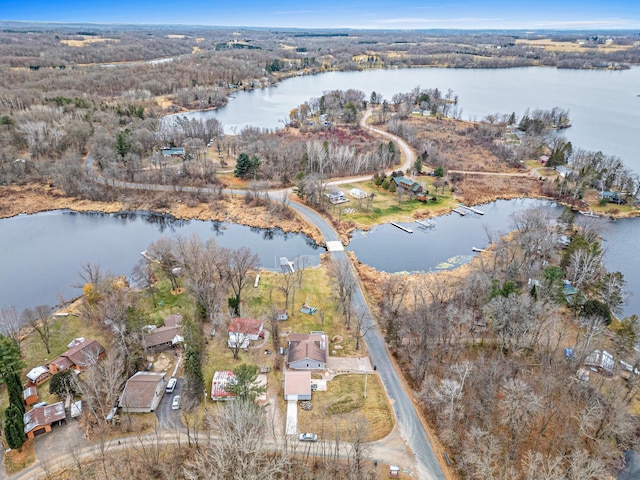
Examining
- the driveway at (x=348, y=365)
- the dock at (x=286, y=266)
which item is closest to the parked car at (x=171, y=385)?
the driveway at (x=348, y=365)

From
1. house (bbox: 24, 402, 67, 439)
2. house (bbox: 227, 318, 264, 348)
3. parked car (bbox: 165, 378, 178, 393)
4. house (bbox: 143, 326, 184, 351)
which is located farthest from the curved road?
house (bbox: 24, 402, 67, 439)

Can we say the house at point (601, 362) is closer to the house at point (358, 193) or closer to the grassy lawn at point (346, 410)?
the grassy lawn at point (346, 410)

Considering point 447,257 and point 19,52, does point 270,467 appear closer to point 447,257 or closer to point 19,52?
point 447,257

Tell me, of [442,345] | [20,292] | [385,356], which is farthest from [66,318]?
[442,345]

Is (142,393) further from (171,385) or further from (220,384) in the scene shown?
(220,384)

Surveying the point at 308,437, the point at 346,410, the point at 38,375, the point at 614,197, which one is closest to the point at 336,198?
the point at 346,410

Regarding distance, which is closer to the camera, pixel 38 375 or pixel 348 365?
pixel 38 375

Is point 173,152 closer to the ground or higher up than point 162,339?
higher up
